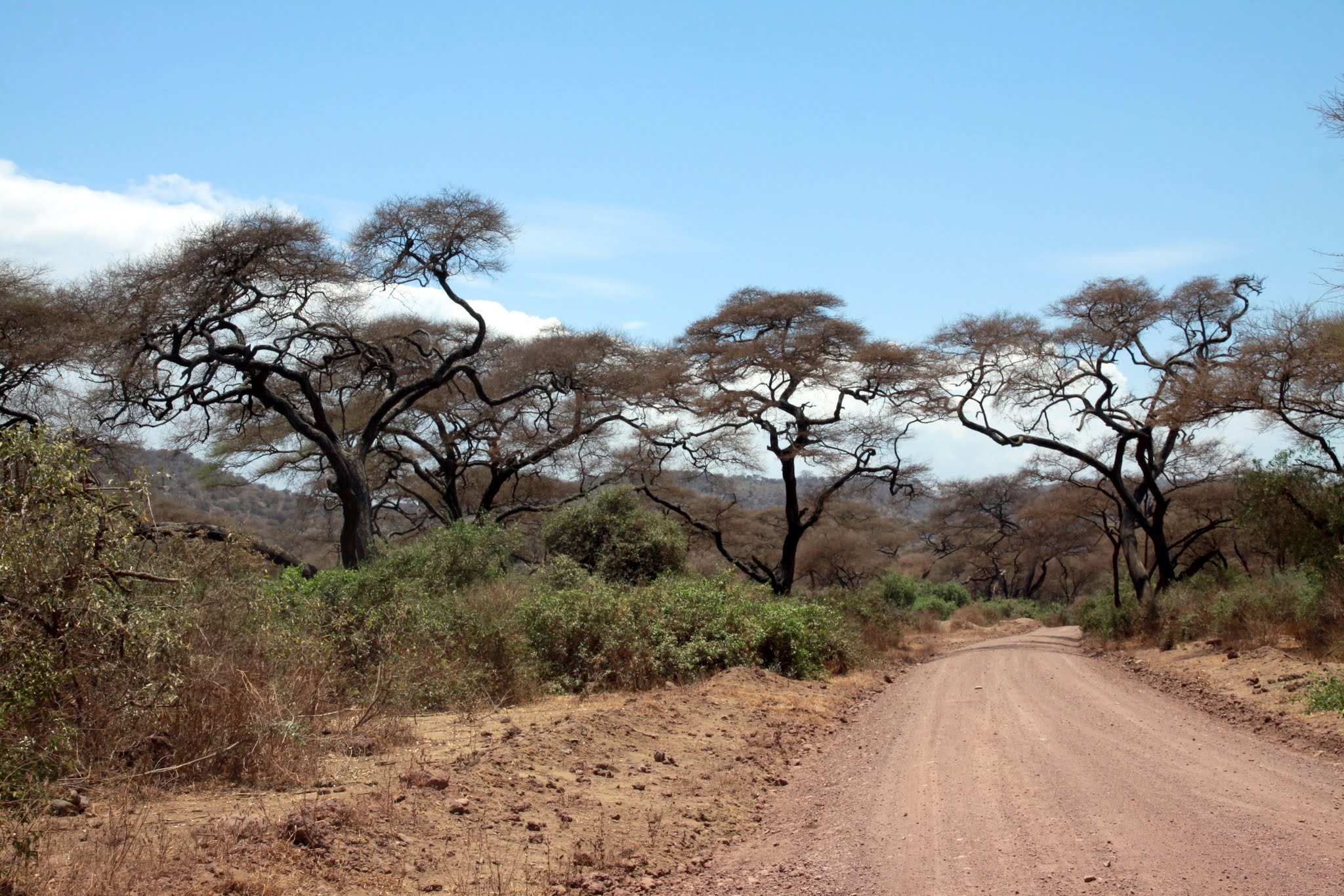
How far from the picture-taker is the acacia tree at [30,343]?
19.5m

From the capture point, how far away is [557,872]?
5332 mm

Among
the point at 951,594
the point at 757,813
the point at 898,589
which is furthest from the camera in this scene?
the point at 951,594

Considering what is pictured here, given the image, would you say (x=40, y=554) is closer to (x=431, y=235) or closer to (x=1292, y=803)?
(x=1292, y=803)

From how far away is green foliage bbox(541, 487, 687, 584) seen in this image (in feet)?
61.6

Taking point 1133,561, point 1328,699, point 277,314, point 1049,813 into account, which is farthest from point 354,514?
point 1049,813

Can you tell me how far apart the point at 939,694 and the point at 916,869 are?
8.22 m

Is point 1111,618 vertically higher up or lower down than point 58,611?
lower down

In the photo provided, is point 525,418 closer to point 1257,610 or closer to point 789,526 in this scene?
point 789,526

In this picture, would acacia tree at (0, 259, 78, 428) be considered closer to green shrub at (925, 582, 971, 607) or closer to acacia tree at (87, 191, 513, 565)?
acacia tree at (87, 191, 513, 565)

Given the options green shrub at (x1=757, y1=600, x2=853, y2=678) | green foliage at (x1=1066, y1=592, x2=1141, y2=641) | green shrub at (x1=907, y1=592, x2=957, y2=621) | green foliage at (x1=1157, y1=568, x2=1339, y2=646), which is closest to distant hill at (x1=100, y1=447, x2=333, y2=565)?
green shrub at (x1=757, y1=600, x2=853, y2=678)

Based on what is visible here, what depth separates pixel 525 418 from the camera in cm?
3069

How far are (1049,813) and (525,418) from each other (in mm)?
25731

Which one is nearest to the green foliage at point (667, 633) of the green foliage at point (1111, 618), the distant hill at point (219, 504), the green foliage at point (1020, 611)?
the distant hill at point (219, 504)

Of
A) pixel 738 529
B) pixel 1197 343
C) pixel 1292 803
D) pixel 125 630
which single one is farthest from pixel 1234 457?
pixel 125 630
